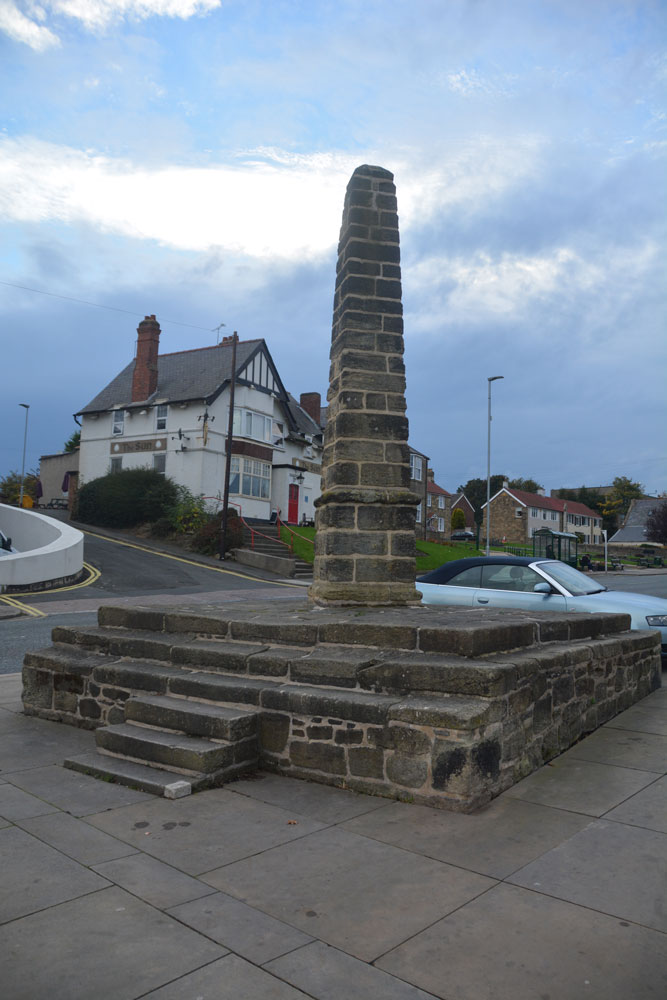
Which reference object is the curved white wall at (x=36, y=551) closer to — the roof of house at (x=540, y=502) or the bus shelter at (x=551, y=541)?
the bus shelter at (x=551, y=541)

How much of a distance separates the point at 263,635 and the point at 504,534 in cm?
7353

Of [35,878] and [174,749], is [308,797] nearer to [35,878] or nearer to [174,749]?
[174,749]

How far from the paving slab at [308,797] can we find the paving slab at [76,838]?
3.47 ft

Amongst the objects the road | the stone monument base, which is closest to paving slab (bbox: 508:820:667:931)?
the stone monument base

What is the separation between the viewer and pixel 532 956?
Result: 278 cm

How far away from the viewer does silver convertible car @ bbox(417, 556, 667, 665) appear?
8984 mm

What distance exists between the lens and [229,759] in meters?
5.00

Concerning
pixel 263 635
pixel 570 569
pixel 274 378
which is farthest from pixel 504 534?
pixel 263 635

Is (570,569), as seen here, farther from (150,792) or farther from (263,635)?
(150,792)

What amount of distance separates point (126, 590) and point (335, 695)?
1574 centimetres

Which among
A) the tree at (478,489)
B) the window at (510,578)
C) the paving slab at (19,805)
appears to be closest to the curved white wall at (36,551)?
the window at (510,578)

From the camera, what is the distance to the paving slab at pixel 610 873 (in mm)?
3191

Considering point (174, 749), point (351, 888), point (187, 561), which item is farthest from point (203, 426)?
point (351, 888)

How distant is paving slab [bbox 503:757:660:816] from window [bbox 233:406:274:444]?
30.9m
